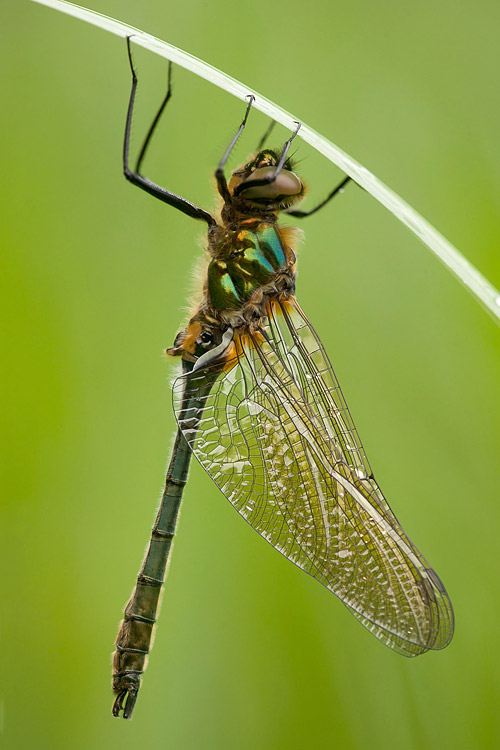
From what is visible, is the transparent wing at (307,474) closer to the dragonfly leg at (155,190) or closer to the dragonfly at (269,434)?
the dragonfly at (269,434)

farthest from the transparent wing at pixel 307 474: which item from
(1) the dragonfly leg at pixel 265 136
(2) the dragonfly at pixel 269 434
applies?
(1) the dragonfly leg at pixel 265 136

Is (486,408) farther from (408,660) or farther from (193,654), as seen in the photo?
(193,654)

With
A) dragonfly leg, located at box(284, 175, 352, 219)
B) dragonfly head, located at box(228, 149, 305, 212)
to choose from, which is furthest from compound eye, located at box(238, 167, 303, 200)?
dragonfly leg, located at box(284, 175, 352, 219)

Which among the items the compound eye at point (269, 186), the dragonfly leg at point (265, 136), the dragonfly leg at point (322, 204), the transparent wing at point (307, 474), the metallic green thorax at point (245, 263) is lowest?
the transparent wing at point (307, 474)

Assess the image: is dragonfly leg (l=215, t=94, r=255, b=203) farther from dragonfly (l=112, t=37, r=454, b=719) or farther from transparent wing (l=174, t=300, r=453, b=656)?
transparent wing (l=174, t=300, r=453, b=656)

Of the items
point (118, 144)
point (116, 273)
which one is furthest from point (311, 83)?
point (116, 273)
